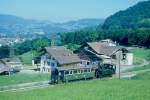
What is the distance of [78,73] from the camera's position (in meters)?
46.8

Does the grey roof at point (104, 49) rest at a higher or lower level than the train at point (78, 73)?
higher

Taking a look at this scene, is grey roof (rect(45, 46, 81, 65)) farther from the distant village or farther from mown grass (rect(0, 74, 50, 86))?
mown grass (rect(0, 74, 50, 86))

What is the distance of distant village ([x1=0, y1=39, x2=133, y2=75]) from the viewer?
55594 millimetres

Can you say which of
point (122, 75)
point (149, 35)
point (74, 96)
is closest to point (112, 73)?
point (122, 75)

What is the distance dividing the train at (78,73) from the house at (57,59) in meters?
6.06

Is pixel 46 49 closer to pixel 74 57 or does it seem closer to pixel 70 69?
pixel 74 57

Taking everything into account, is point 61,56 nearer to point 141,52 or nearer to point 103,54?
point 103,54

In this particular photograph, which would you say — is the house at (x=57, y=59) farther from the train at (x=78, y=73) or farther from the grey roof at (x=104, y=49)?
the grey roof at (x=104, y=49)

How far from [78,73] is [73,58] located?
33.8 feet

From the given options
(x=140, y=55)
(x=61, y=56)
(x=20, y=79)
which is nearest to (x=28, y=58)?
(x=140, y=55)

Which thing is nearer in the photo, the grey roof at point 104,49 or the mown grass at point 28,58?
the grey roof at point 104,49

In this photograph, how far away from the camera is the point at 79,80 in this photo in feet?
155

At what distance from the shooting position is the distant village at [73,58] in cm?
5559

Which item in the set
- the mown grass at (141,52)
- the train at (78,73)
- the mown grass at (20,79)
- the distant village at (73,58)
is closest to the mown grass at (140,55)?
the mown grass at (141,52)
